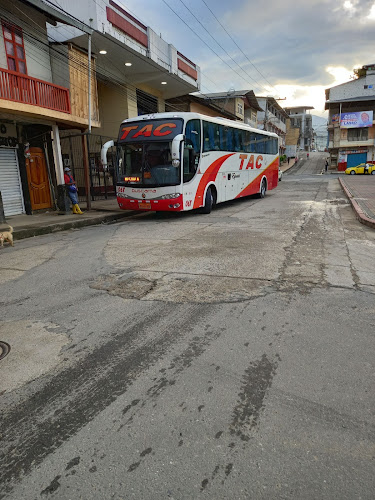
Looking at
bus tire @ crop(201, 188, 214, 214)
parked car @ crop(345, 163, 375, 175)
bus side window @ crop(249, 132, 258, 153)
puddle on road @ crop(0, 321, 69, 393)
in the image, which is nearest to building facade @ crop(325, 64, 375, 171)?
parked car @ crop(345, 163, 375, 175)

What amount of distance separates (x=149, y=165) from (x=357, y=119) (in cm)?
5038

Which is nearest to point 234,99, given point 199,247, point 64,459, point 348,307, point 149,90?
point 149,90

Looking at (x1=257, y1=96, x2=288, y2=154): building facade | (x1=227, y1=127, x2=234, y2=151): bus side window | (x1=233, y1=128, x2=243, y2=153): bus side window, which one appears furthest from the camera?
(x1=257, y1=96, x2=288, y2=154): building facade

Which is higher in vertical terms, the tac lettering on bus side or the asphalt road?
the tac lettering on bus side

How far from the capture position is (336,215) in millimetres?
11812

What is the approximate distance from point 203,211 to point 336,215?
467 cm

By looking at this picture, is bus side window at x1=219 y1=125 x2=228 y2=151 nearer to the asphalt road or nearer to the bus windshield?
the bus windshield

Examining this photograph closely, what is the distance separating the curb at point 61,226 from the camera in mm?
9888

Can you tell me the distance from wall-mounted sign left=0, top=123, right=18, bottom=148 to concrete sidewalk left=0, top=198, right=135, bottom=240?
8.86 feet

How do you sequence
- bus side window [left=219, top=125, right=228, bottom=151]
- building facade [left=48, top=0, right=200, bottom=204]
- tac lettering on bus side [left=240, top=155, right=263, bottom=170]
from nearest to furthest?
1. bus side window [left=219, top=125, right=228, bottom=151]
2. building facade [left=48, top=0, right=200, bottom=204]
3. tac lettering on bus side [left=240, top=155, right=263, bottom=170]

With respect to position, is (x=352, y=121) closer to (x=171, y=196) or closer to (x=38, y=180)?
(x=171, y=196)

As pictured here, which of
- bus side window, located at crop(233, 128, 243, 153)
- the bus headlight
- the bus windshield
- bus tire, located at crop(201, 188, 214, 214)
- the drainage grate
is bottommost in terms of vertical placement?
the drainage grate

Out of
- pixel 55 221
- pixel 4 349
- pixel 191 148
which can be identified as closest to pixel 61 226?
pixel 55 221

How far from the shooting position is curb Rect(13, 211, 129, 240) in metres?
9.89
